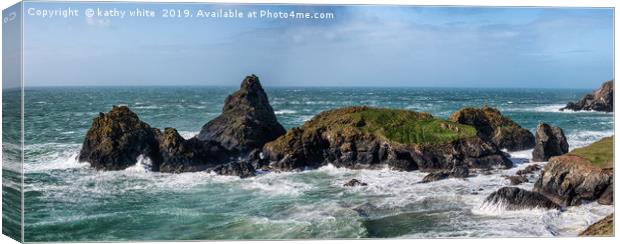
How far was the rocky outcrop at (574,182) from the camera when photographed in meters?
26.4

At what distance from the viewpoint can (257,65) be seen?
27859 millimetres

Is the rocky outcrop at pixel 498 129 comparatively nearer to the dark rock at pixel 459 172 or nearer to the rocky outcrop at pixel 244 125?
the dark rock at pixel 459 172

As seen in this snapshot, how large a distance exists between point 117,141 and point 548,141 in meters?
15.8

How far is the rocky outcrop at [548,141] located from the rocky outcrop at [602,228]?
150 inches

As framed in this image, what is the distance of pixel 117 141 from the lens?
28.7 meters

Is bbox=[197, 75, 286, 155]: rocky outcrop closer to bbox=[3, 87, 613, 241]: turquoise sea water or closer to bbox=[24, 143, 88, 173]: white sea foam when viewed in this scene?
bbox=[3, 87, 613, 241]: turquoise sea water

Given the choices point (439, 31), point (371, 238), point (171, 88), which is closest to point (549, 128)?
point (439, 31)

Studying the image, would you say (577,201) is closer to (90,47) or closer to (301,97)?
(301,97)

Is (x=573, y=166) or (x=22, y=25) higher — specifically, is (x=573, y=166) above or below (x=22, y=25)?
below

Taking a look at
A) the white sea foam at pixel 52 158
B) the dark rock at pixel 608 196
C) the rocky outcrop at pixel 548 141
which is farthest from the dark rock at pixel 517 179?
the white sea foam at pixel 52 158

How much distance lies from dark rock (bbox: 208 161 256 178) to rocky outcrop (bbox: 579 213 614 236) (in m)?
11.7

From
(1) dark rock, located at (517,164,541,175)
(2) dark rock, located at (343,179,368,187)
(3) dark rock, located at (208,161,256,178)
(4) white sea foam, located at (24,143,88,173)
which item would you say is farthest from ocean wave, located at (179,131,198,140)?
(1) dark rock, located at (517,164,541,175)

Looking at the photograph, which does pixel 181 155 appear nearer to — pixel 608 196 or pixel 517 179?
pixel 517 179

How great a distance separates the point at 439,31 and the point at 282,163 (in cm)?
756
